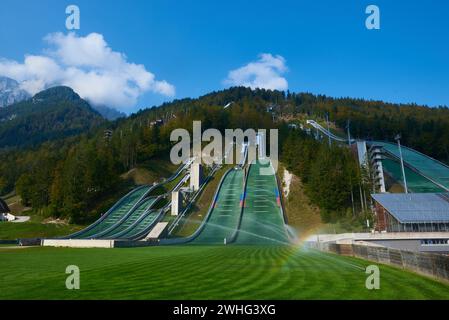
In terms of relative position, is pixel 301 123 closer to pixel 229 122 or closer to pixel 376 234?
pixel 229 122

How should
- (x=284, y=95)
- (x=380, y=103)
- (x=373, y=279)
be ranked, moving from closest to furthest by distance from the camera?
(x=373, y=279) → (x=380, y=103) → (x=284, y=95)

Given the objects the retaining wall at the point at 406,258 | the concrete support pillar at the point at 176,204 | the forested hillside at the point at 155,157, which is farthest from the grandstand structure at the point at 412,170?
the retaining wall at the point at 406,258

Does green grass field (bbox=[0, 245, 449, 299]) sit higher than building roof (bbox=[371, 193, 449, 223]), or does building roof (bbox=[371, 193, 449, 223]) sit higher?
building roof (bbox=[371, 193, 449, 223])

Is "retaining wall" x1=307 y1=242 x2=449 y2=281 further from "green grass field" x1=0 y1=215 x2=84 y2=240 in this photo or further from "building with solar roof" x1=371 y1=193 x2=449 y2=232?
"green grass field" x1=0 y1=215 x2=84 y2=240

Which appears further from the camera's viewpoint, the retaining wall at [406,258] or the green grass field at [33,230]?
the green grass field at [33,230]

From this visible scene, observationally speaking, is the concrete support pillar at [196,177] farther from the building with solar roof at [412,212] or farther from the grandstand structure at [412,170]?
A: the building with solar roof at [412,212]

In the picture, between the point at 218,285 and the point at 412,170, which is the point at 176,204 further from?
the point at 412,170

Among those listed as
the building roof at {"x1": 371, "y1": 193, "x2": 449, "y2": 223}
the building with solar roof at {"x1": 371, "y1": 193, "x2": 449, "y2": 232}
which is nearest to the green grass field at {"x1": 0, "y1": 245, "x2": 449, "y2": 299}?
the building with solar roof at {"x1": 371, "y1": 193, "x2": 449, "y2": 232}
